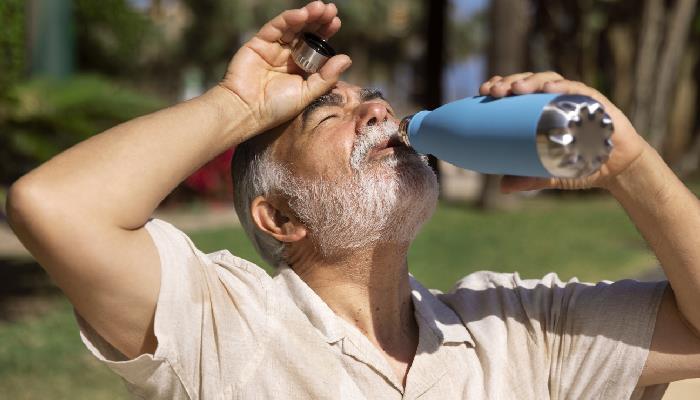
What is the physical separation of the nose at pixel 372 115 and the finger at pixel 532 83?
0.56m

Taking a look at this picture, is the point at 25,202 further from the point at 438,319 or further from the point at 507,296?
the point at 507,296

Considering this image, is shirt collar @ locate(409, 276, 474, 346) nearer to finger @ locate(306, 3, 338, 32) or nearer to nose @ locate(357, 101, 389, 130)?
nose @ locate(357, 101, 389, 130)

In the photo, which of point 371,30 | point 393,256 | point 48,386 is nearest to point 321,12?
point 393,256

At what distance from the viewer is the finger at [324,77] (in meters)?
2.74

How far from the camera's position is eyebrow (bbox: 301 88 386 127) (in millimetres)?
2811

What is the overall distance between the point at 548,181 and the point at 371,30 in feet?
207

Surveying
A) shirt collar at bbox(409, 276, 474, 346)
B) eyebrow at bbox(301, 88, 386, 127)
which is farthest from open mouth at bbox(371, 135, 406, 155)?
shirt collar at bbox(409, 276, 474, 346)

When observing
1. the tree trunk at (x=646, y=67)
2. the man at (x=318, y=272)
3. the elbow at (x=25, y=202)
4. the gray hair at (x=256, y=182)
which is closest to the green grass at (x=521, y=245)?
the tree trunk at (x=646, y=67)

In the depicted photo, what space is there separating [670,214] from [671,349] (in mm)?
362

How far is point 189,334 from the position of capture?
→ 2.30m

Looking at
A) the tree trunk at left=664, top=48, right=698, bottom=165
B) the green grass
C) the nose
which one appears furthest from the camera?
the tree trunk at left=664, top=48, right=698, bottom=165

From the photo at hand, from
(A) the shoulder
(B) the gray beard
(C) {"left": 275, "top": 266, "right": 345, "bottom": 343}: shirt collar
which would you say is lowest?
(A) the shoulder

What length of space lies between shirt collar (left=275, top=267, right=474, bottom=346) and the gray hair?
146 mm

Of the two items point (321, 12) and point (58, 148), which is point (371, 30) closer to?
point (58, 148)
